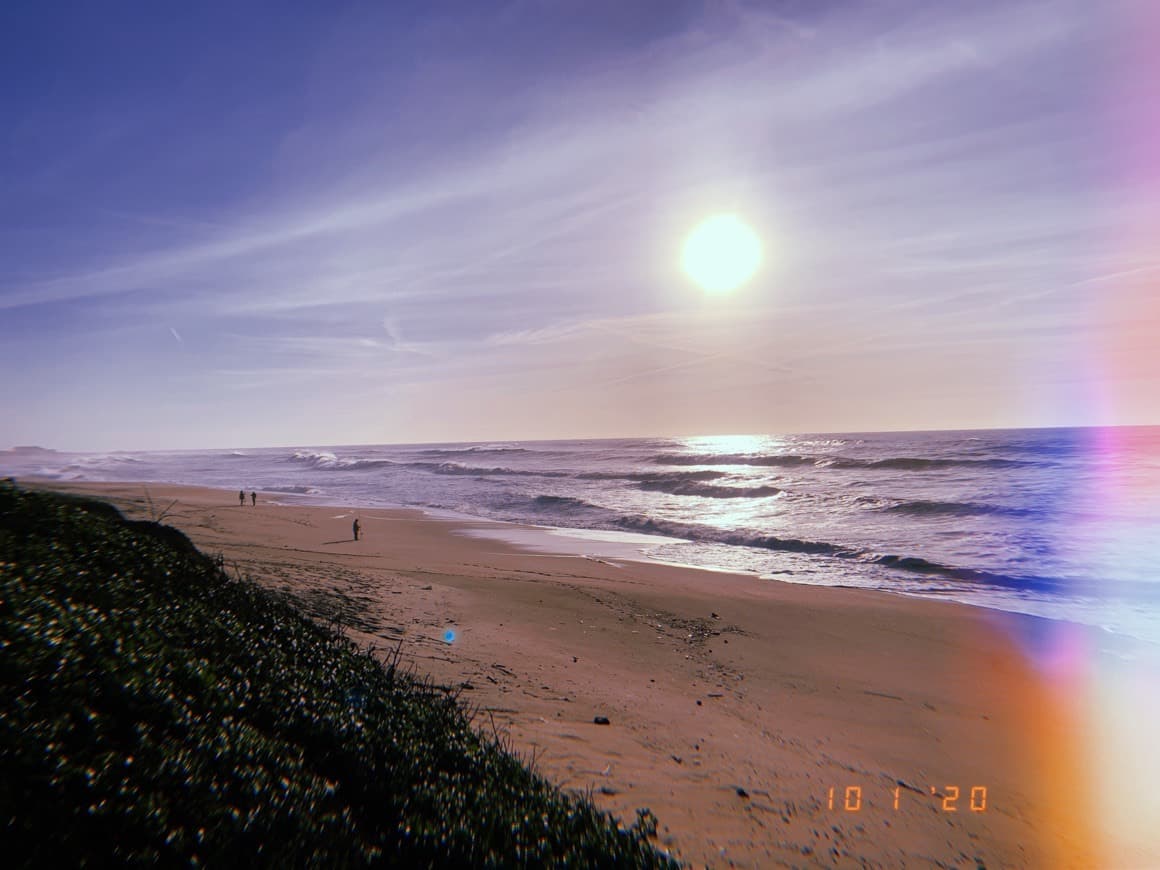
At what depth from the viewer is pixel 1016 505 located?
78.2 ft

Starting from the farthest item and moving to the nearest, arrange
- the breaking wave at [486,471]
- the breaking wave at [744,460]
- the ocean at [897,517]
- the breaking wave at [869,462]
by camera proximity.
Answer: the breaking wave at [744,460], the breaking wave at [486,471], the breaking wave at [869,462], the ocean at [897,517]

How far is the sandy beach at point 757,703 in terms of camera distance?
429 cm

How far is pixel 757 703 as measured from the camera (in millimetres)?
6691

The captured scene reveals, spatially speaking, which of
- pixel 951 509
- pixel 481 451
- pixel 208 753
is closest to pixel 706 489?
pixel 951 509

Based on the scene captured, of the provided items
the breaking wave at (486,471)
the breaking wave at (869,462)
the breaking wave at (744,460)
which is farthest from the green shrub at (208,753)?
the breaking wave at (744,460)

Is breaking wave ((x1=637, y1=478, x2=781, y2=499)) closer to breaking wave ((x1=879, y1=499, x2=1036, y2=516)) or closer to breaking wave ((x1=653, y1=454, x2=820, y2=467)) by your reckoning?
breaking wave ((x1=879, y1=499, x2=1036, y2=516))

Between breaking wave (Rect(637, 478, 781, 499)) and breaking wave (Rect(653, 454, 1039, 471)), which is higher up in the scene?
breaking wave (Rect(653, 454, 1039, 471))

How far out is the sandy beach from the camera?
14.1ft

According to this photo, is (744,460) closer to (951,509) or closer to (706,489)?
(706,489)
